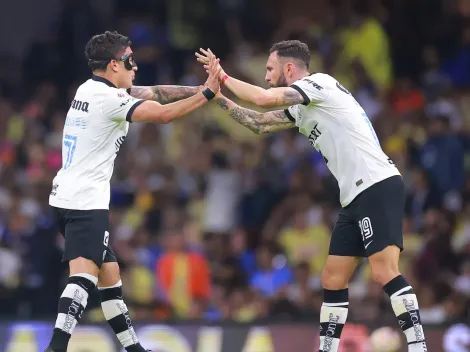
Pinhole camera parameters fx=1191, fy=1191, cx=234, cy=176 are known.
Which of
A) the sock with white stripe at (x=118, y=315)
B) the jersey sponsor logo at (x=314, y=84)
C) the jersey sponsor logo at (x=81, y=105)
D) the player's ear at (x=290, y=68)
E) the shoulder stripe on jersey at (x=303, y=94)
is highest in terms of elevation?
the player's ear at (x=290, y=68)

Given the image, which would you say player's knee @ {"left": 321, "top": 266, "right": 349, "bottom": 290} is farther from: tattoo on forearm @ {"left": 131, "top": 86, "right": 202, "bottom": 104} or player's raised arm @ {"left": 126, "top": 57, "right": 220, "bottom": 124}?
tattoo on forearm @ {"left": 131, "top": 86, "right": 202, "bottom": 104}

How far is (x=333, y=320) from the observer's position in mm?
10078

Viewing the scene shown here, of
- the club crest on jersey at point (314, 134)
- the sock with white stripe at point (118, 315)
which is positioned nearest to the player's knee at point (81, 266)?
the sock with white stripe at point (118, 315)

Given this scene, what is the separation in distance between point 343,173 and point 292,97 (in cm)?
79

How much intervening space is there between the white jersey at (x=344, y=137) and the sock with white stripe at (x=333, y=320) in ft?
2.64

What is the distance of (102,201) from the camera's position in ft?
32.6

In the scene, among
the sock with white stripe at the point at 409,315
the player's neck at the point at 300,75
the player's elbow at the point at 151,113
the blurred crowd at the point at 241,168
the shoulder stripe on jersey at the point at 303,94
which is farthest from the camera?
the blurred crowd at the point at 241,168

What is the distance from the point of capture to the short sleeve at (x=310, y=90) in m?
9.92

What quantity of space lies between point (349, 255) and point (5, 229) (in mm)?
6985

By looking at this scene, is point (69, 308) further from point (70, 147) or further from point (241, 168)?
point (241, 168)

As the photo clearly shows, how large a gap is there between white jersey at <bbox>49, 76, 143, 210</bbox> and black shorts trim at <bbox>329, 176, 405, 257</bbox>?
6.55ft

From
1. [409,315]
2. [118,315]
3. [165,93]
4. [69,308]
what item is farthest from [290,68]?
[69,308]

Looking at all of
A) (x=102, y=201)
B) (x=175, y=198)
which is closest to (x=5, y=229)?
(x=175, y=198)

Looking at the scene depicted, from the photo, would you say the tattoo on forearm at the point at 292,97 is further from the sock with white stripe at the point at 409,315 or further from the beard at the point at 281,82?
the sock with white stripe at the point at 409,315
